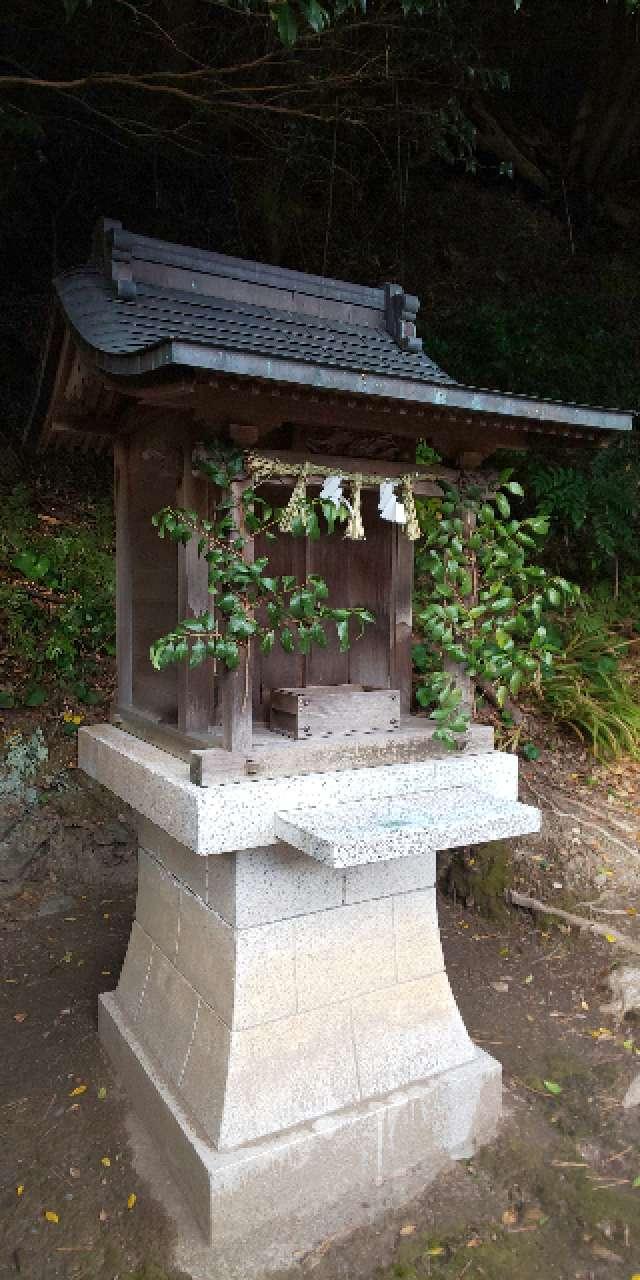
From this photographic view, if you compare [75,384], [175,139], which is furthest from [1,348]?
[75,384]

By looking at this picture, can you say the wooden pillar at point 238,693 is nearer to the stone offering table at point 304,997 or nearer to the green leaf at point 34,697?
the stone offering table at point 304,997

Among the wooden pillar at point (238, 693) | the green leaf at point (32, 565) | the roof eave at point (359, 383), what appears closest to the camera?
the roof eave at point (359, 383)

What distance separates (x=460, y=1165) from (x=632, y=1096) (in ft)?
3.31

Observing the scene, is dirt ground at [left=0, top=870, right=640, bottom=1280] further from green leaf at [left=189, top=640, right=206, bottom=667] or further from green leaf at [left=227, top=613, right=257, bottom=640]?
green leaf at [left=227, top=613, right=257, bottom=640]

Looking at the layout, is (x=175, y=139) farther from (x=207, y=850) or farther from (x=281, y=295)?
(x=207, y=850)

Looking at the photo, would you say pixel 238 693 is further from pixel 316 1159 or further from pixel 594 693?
pixel 594 693

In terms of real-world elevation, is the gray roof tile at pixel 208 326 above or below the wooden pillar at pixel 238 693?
above

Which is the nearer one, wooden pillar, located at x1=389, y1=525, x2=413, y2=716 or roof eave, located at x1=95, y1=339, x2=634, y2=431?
roof eave, located at x1=95, y1=339, x2=634, y2=431

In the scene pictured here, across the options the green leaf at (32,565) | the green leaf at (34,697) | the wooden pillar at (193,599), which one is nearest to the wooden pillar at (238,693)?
the wooden pillar at (193,599)

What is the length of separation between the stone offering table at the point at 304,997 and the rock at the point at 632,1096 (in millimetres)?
694

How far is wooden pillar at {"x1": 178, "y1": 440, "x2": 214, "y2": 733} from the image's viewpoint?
9.61ft

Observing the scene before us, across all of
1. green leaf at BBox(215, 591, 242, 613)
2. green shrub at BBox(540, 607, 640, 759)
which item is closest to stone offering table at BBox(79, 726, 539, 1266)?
green leaf at BBox(215, 591, 242, 613)

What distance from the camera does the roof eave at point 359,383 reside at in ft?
7.38

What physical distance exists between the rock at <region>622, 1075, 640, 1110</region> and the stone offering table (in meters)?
0.69
